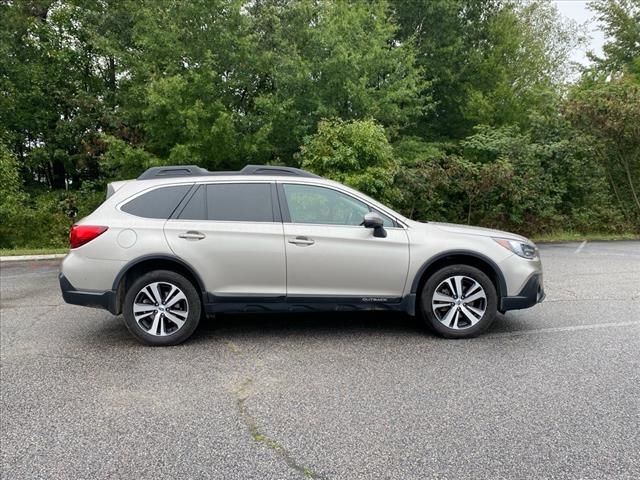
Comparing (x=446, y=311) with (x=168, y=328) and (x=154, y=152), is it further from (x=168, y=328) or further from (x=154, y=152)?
(x=154, y=152)

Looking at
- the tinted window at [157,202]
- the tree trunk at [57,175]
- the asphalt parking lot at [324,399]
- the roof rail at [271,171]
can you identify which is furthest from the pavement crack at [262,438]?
the tree trunk at [57,175]

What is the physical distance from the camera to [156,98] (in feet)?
43.2

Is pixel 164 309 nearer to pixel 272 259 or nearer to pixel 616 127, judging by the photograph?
pixel 272 259

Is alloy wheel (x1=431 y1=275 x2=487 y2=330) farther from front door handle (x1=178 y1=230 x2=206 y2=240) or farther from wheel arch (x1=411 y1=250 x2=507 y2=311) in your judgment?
front door handle (x1=178 y1=230 x2=206 y2=240)

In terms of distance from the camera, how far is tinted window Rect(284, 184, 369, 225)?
16.5 feet

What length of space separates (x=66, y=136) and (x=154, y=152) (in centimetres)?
561

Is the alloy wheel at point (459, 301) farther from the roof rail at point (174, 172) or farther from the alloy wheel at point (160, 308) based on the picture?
the roof rail at point (174, 172)

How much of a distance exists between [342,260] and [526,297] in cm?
193

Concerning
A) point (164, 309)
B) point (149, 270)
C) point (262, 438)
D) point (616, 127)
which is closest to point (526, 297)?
point (262, 438)

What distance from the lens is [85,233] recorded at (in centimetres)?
481

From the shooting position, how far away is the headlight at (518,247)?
5.05 m

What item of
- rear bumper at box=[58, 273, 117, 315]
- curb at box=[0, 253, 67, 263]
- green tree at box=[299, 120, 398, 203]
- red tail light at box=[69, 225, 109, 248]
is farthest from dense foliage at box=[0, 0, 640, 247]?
rear bumper at box=[58, 273, 117, 315]

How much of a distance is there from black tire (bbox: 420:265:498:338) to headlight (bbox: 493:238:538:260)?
381 millimetres

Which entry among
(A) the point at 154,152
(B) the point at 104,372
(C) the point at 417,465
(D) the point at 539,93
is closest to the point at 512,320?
(C) the point at 417,465
